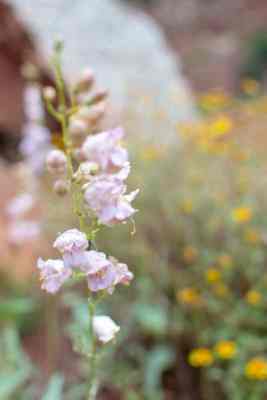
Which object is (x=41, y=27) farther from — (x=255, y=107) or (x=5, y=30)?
(x=255, y=107)

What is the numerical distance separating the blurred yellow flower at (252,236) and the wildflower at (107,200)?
141cm

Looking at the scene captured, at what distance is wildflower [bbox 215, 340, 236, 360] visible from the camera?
2.07 m

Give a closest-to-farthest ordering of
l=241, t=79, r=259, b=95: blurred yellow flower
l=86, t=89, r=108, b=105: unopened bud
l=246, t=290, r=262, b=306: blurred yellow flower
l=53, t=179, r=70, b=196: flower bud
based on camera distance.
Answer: l=53, t=179, r=70, b=196: flower bud < l=86, t=89, r=108, b=105: unopened bud < l=246, t=290, r=262, b=306: blurred yellow flower < l=241, t=79, r=259, b=95: blurred yellow flower

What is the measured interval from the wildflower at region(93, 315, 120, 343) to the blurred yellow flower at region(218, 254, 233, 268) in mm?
1183

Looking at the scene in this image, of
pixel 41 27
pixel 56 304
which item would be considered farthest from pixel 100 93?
pixel 41 27

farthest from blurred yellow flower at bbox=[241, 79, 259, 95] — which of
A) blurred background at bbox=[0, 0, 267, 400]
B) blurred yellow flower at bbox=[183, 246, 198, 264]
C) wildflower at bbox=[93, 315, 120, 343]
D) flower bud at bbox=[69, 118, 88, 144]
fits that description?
wildflower at bbox=[93, 315, 120, 343]

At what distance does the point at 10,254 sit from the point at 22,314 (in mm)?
509

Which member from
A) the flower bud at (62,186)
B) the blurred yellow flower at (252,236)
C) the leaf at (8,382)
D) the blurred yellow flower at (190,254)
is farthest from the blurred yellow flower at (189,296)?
the flower bud at (62,186)

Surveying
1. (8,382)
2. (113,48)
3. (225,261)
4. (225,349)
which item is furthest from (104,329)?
(113,48)

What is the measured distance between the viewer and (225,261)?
2.37 metres

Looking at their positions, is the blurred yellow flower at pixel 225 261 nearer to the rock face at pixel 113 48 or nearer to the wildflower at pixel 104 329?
the wildflower at pixel 104 329

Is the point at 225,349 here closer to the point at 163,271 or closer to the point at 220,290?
the point at 220,290

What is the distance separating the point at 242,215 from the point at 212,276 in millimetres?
249

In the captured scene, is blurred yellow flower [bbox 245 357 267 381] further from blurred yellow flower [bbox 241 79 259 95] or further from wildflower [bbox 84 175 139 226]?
blurred yellow flower [bbox 241 79 259 95]
